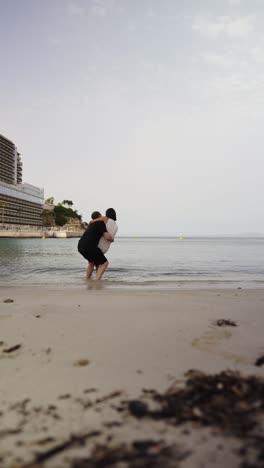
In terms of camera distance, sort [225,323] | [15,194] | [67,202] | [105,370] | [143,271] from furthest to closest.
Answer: [67,202] < [15,194] < [143,271] < [225,323] < [105,370]

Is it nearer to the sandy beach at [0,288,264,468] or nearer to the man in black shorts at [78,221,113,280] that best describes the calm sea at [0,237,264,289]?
the man in black shorts at [78,221,113,280]

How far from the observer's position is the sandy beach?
4.05 ft

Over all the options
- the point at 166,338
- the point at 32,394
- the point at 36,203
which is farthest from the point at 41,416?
the point at 36,203

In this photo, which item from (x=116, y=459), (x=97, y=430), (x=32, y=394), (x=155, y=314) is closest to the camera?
(x=116, y=459)

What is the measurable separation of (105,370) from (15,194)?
134 m

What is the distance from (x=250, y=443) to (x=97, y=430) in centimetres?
65

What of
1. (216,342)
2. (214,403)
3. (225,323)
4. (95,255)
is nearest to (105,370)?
(214,403)

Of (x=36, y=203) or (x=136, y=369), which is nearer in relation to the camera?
(x=136, y=369)

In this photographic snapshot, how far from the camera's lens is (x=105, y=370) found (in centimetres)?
196

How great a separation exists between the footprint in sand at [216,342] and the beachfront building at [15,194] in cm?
11932

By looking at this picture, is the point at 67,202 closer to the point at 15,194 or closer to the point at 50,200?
the point at 50,200

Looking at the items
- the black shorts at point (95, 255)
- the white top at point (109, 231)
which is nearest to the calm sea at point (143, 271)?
the black shorts at point (95, 255)

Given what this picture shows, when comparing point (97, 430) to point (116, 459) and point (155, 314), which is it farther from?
point (155, 314)

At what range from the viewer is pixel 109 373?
1.91 metres
